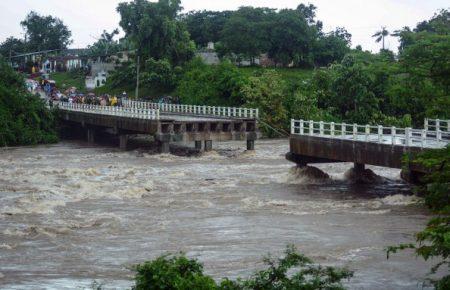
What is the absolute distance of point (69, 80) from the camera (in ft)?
470

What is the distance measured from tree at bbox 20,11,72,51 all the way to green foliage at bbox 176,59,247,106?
283ft

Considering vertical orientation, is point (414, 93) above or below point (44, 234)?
above

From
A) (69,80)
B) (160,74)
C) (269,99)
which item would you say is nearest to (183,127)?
(269,99)

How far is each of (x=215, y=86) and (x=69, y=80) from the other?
65.4 meters

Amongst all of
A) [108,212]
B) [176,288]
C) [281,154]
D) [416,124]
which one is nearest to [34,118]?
[281,154]

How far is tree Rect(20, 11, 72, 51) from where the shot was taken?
17075 cm

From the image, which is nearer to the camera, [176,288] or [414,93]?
[176,288]

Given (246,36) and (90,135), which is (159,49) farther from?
(90,135)

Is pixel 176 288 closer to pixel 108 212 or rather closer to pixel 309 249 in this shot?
pixel 309 249

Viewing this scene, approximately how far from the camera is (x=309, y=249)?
21984mm

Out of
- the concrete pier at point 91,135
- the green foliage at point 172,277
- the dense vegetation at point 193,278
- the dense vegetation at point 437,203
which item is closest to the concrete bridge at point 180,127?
the concrete pier at point 91,135

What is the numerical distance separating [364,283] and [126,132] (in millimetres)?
46283

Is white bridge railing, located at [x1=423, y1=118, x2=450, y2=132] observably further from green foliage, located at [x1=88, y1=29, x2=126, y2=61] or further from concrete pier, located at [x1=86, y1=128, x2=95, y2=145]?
green foliage, located at [x1=88, y1=29, x2=126, y2=61]

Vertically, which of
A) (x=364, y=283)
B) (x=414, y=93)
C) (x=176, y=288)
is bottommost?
(x=364, y=283)
